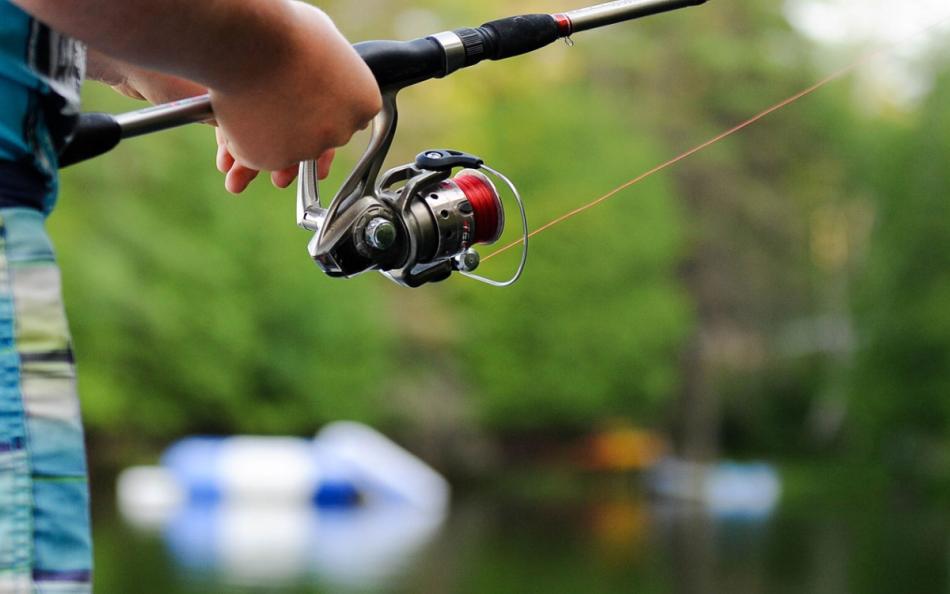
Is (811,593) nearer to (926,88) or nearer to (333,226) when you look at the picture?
(333,226)

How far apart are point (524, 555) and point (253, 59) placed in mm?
12699

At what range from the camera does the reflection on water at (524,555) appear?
10875 millimetres

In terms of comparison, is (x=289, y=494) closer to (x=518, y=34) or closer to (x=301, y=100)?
(x=518, y=34)

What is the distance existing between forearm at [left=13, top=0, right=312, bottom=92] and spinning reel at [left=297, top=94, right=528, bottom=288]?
29 cm

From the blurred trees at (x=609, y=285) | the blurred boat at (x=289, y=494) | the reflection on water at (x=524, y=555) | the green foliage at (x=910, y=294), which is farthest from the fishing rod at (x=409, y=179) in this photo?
the green foliage at (x=910, y=294)

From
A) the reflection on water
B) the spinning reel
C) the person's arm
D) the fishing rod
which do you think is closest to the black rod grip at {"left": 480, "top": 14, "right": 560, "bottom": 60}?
the fishing rod

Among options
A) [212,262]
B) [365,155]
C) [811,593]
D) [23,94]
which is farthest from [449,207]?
[212,262]

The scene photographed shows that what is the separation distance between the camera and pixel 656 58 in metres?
31.2

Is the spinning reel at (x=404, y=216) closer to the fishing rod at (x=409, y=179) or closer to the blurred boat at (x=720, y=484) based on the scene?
the fishing rod at (x=409, y=179)

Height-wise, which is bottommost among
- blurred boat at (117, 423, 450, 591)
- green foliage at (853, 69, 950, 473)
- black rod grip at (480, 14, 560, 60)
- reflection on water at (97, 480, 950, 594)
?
reflection on water at (97, 480, 950, 594)

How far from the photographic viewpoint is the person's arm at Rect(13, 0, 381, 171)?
0.84m

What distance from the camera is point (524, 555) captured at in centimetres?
1335

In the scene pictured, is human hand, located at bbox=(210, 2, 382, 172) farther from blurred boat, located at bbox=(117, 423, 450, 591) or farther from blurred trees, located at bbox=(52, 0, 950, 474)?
blurred trees, located at bbox=(52, 0, 950, 474)

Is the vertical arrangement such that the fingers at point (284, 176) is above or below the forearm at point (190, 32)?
below
